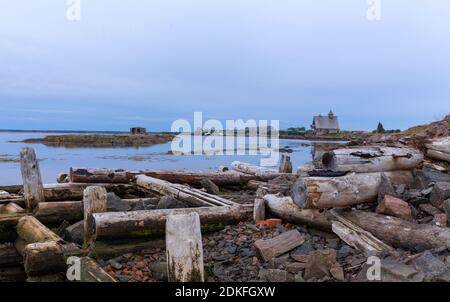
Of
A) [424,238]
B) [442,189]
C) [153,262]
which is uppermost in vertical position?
[442,189]

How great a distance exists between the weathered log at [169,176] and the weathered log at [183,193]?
26.2 inches

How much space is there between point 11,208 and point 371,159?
310 inches

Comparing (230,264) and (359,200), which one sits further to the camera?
(359,200)

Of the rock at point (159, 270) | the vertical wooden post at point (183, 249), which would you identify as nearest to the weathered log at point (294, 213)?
the rock at point (159, 270)

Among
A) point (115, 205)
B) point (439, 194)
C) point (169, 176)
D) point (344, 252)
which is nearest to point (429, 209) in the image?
point (439, 194)

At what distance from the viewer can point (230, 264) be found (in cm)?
645

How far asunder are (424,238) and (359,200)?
1.47m

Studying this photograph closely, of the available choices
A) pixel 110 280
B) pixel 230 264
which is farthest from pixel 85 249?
pixel 230 264

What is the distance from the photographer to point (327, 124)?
3516 inches

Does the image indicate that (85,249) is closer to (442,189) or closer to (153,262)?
(153,262)

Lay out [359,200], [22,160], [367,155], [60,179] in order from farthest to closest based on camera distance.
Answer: [60,179] → [22,160] → [367,155] → [359,200]

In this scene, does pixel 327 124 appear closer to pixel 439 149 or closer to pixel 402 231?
pixel 439 149
